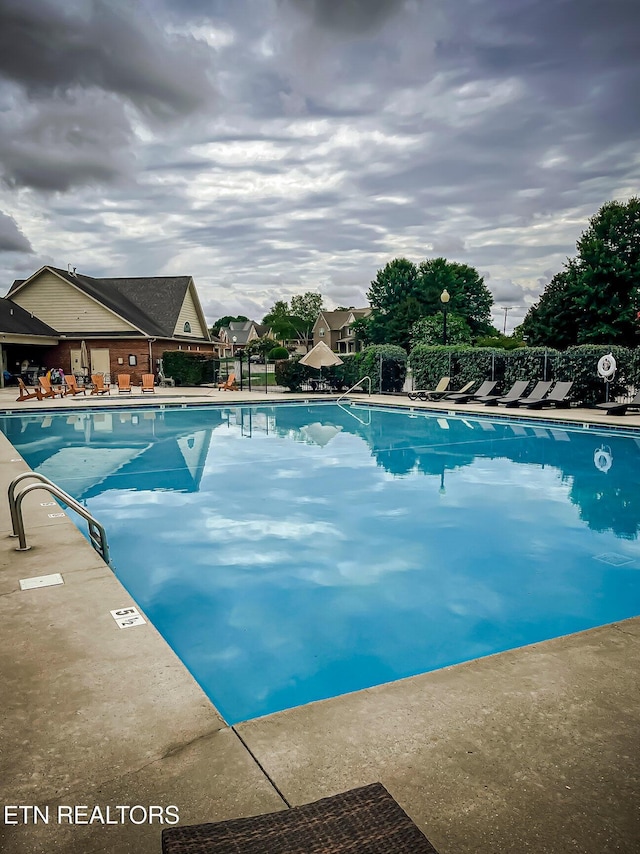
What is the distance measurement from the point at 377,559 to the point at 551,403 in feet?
45.9

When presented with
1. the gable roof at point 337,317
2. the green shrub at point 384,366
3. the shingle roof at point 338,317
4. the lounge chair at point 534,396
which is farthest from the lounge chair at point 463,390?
the shingle roof at point 338,317

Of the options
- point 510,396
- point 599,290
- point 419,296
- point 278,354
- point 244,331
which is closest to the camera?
point 510,396

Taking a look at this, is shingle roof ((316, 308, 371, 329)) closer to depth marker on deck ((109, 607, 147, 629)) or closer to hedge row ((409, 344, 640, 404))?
hedge row ((409, 344, 640, 404))

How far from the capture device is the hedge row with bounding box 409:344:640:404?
18.6m

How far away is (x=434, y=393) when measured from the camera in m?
21.8

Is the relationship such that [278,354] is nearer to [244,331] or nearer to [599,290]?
[599,290]

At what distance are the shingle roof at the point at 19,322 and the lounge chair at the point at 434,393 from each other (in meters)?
19.0

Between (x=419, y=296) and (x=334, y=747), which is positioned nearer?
(x=334, y=747)

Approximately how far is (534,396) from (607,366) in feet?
7.60

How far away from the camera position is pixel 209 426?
16797mm

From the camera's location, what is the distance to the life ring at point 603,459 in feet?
35.1

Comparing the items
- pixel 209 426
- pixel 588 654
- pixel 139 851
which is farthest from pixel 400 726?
pixel 209 426

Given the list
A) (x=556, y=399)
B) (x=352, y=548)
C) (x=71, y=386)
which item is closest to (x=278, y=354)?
(x=71, y=386)

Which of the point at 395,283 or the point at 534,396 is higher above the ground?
the point at 395,283
